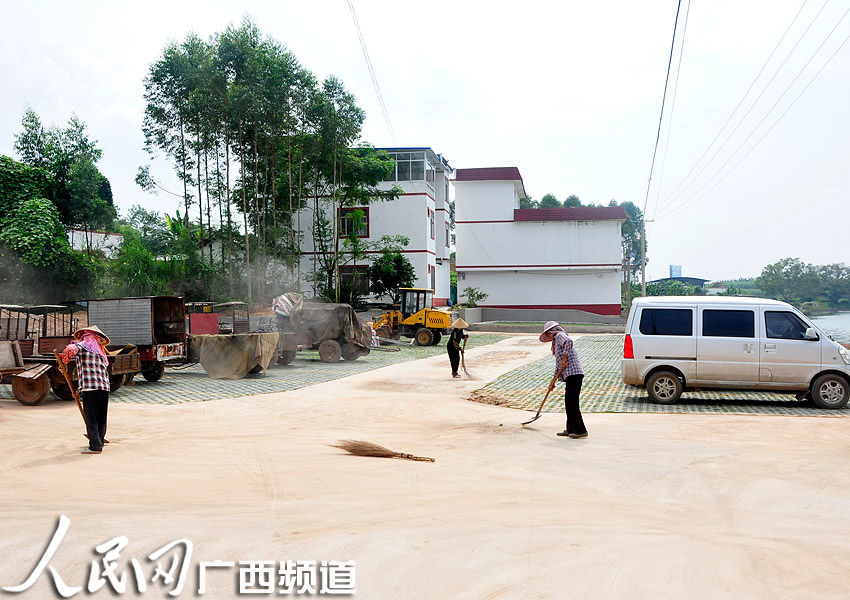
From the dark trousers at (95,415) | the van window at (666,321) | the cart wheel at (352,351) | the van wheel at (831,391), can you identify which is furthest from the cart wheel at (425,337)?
the dark trousers at (95,415)

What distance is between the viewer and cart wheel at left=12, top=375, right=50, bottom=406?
12867mm

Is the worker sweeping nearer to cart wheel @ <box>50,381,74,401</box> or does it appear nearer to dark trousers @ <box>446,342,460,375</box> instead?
dark trousers @ <box>446,342,460,375</box>

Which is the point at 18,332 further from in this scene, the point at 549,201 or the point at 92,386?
the point at 549,201

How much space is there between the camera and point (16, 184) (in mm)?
31438

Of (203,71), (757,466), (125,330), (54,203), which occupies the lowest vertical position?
(757,466)

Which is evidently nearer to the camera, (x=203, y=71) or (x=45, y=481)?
(x=45, y=481)

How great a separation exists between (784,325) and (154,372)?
545 inches

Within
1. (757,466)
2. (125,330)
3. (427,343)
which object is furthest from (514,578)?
(427,343)

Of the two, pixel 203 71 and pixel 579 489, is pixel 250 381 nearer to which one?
pixel 579 489

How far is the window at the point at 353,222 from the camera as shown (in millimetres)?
41031

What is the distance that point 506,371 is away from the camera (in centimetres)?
1886

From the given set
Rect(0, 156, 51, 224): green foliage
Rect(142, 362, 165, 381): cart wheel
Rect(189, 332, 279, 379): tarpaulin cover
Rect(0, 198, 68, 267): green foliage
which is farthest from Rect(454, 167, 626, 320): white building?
Rect(142, 362, 165, 381): cart wheel

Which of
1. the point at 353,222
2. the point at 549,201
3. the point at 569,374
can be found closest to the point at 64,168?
the point at 353,222

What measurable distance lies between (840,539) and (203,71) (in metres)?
31.2
